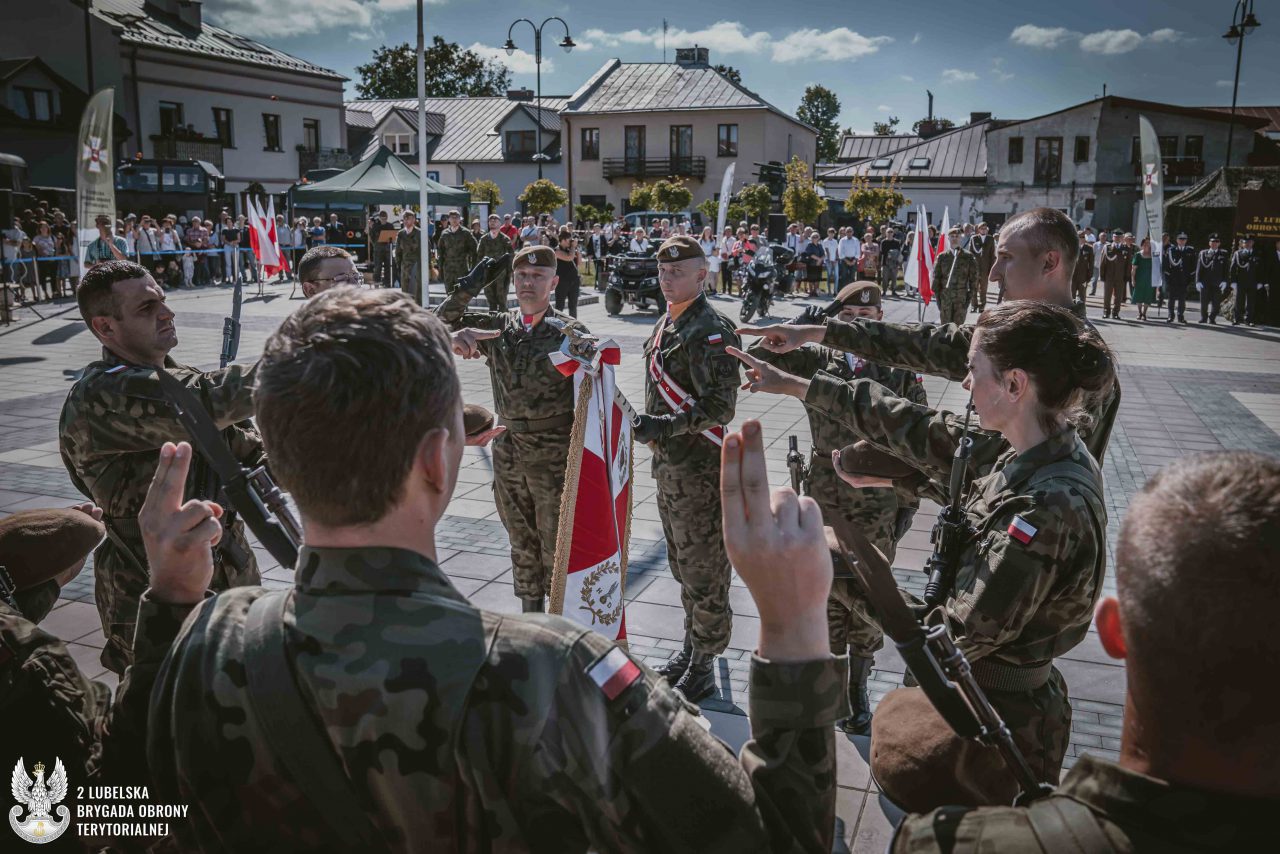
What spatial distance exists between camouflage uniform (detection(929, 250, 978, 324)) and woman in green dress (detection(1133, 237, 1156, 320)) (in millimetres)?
5777

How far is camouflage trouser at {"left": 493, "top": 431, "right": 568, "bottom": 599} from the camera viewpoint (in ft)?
18.3

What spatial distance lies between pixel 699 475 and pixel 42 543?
326cm

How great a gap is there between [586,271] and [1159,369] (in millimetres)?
22526

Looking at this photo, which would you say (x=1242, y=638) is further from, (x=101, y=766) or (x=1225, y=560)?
(x=101, y=766)

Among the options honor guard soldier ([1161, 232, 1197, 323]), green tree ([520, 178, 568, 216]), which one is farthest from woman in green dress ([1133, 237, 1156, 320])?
green tree ([520, 178, 568, 216])

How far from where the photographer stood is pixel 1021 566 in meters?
2.36

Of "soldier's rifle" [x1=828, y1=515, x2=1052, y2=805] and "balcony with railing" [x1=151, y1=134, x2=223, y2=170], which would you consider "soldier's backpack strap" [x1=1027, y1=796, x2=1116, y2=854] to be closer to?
"soldier's rifle" [x1=828, y1=515, x2=1052, y2=805]

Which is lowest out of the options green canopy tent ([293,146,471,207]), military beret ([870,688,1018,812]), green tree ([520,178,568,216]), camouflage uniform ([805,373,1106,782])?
military beret ([870,688,1018,812])

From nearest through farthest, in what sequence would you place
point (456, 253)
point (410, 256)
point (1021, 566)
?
point (1021, 566) < point (456, 253) < point (410, 256)

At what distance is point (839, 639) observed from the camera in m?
4.66

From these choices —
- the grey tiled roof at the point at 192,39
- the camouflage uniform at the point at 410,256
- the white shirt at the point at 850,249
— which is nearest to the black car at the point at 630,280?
the camouflage uniform at the point at 410,256

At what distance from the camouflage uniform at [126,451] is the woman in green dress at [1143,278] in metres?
25.0

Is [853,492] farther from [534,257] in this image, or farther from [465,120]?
[465,120]

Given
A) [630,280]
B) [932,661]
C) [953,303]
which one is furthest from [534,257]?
[953,303]
